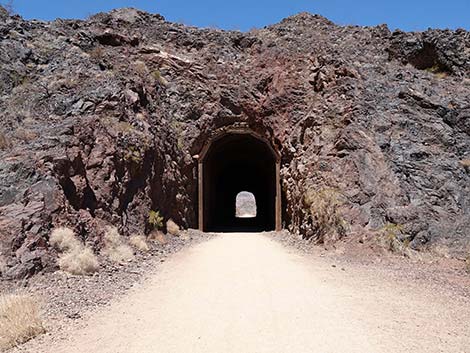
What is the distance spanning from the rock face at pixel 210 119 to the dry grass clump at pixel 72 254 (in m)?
0.30

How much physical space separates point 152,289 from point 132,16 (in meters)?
19.2

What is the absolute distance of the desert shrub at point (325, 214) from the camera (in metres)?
13.4

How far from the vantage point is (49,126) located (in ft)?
42.4

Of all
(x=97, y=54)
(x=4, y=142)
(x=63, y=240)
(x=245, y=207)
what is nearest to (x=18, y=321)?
(x=63, y=240)

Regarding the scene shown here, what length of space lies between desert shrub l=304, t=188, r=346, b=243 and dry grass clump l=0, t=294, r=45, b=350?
960cm

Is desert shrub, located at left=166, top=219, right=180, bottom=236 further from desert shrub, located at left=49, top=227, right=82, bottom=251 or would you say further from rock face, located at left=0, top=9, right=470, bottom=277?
desert shrub, located at left=49, top=227, right=82, bottom=251

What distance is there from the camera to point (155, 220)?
48.4 feet

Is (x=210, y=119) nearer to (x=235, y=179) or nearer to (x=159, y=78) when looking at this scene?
(x=159, y=78)

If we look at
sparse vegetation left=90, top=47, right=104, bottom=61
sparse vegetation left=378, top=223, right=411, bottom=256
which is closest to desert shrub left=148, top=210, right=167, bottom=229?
sparse vegetation left=90, top=47, right=104, bottom=61

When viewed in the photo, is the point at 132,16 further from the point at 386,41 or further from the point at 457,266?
the point at 457,266

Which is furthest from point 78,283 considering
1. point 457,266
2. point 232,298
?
point 457,266

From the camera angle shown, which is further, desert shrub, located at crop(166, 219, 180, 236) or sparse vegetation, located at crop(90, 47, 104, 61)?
sparse vegetation, located at crop(90, 47, 104, 61)

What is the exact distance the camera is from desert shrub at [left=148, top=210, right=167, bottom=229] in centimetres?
1456

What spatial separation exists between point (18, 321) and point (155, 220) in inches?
368
